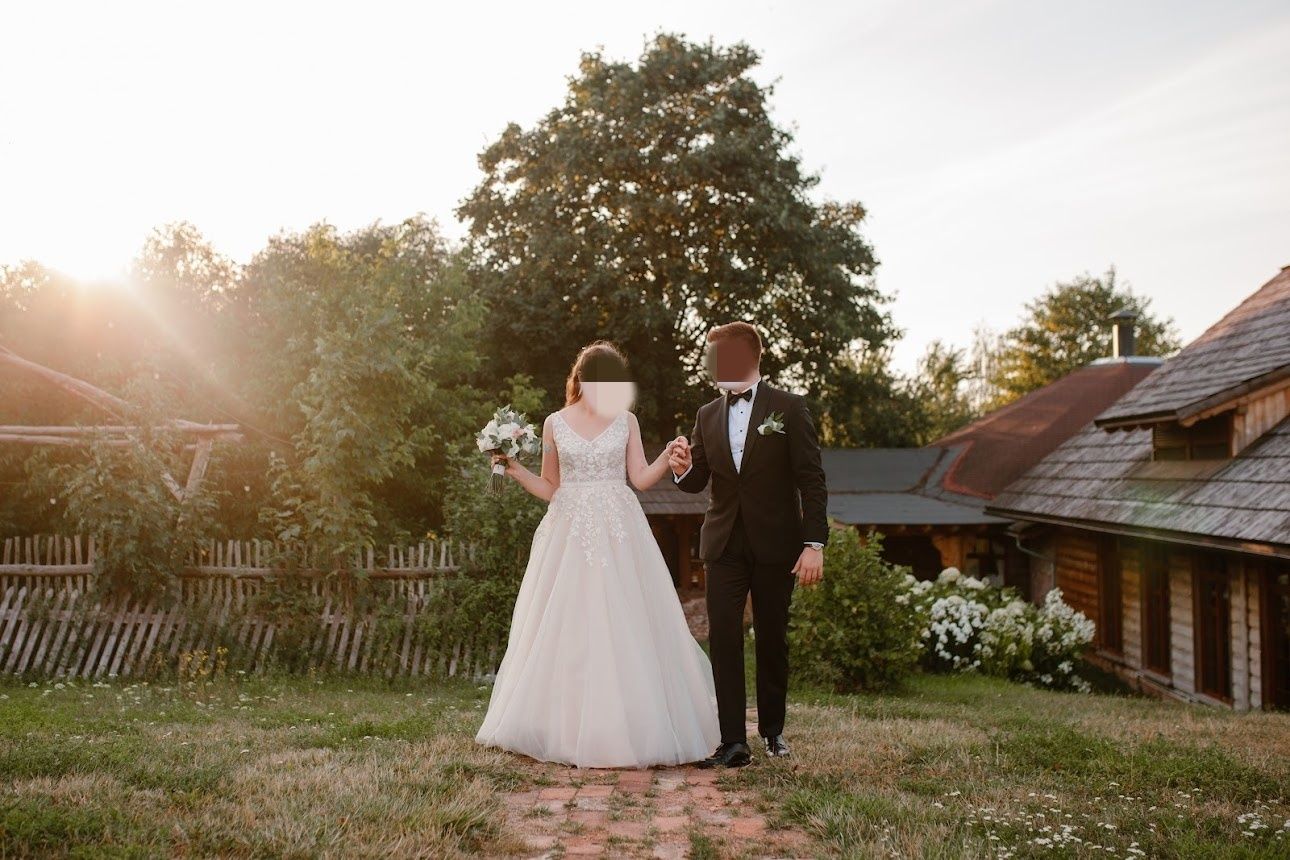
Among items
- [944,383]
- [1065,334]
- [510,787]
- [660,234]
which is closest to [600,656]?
[510,787]

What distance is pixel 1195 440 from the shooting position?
46.2 feet

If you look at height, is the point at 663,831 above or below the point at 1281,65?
below

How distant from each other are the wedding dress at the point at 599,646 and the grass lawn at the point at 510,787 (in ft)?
1.15

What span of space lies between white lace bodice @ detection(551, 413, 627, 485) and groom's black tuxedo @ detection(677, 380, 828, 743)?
1.93ft

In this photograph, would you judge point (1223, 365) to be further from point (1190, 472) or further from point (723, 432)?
point (723, 432)

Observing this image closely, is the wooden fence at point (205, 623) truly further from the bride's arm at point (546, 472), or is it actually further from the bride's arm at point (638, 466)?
the bride's arm at point (638, 466)

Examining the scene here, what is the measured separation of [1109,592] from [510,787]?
1402cm

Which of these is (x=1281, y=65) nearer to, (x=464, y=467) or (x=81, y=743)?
(x=464, y=467)

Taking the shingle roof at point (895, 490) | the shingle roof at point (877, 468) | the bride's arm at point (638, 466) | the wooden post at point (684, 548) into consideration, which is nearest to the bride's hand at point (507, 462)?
the bride's arm at point (638, 466)

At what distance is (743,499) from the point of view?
17.7 feet

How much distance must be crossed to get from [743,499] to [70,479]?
381 inches

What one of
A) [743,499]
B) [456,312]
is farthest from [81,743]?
[456,312]

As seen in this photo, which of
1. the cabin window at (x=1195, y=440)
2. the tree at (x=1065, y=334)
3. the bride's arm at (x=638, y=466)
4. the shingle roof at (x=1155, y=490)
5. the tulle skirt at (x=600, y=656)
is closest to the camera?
the tulle skirt at (x=600, y=656)

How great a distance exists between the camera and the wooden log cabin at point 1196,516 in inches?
447
